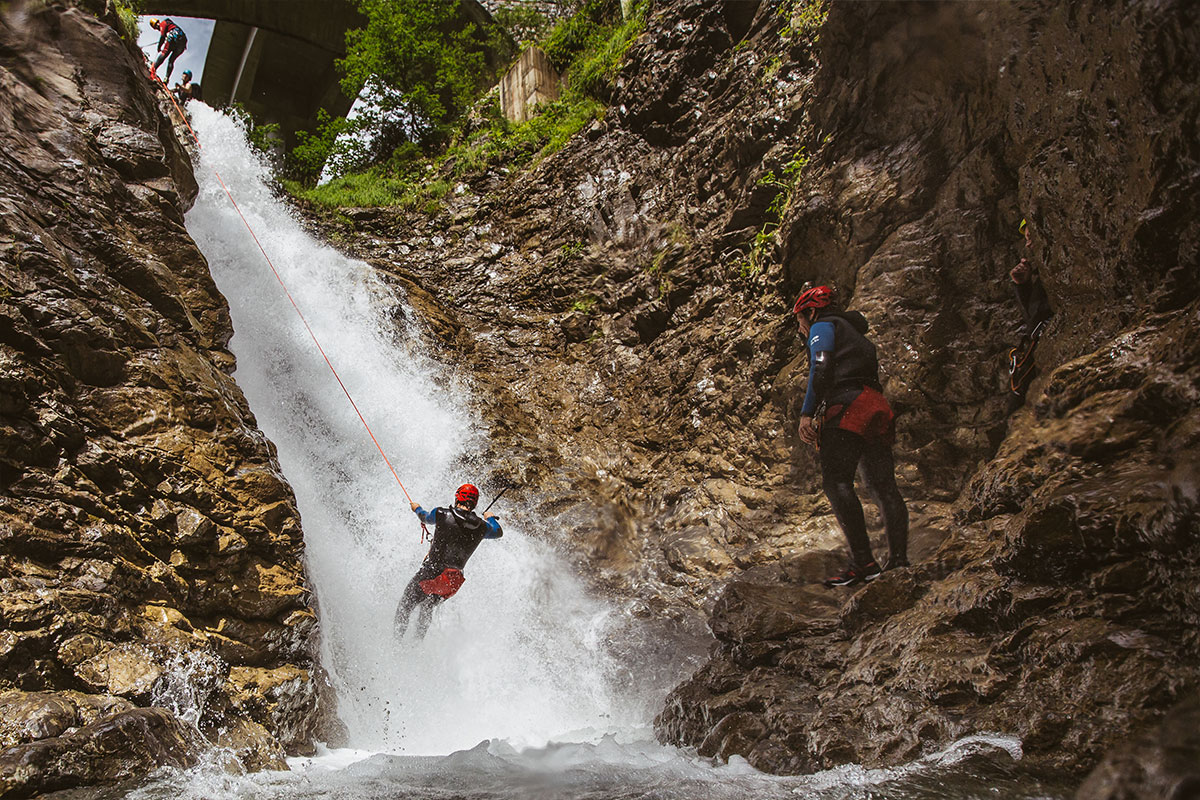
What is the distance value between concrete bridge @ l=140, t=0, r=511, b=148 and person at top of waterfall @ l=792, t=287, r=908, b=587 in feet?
52.4

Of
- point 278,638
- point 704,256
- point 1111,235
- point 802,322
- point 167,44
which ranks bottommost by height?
point 278,638

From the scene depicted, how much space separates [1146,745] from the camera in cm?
140

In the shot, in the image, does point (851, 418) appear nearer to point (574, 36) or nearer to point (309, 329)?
point (309, 329)

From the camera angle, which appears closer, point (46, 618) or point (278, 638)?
point (46, 618)

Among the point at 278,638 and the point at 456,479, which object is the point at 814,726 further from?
the point at 456,479

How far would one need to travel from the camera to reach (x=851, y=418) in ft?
18.7

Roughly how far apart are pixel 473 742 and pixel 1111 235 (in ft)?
20.0

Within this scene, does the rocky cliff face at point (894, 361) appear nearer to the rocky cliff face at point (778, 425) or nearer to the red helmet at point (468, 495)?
the rocky cliff face at point (778, 425)

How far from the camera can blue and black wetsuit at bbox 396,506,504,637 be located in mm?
6734

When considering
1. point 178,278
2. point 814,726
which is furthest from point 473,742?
point 178,278

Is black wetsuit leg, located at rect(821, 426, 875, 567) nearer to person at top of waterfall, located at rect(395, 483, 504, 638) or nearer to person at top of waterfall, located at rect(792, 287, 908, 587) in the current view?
person at top of waterfall, located at rect(792, 287, 908, 587)

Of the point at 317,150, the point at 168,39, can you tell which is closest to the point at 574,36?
the point at 317,150

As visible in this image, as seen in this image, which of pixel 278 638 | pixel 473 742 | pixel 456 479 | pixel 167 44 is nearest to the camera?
pixel 278 638

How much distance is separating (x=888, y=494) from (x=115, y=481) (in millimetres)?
5839
